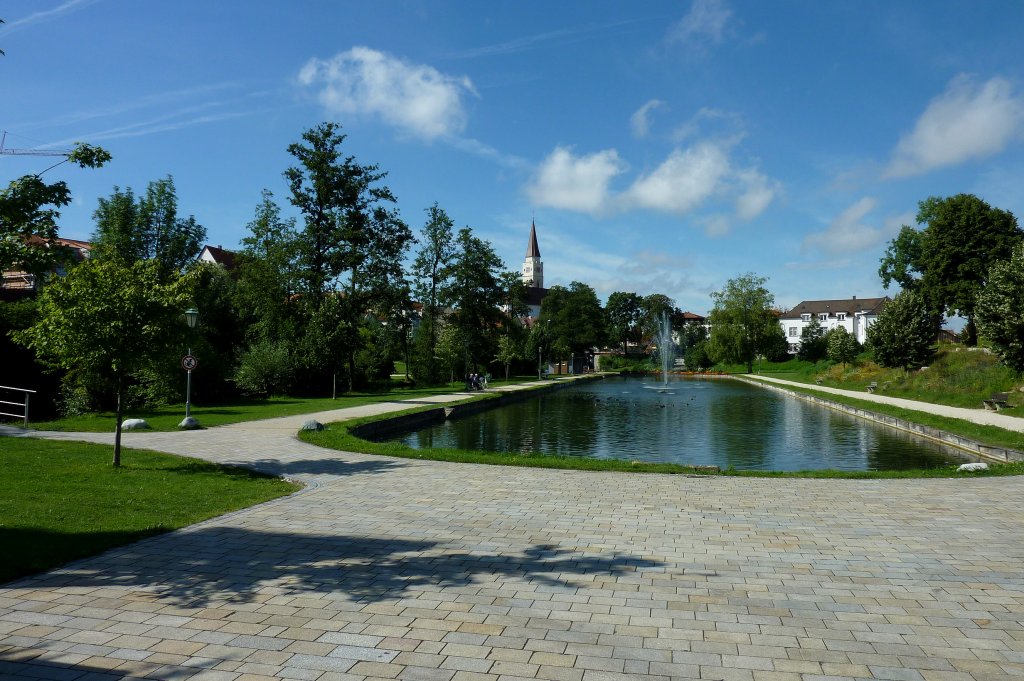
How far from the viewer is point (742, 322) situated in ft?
239

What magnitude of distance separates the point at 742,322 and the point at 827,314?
46362 mm

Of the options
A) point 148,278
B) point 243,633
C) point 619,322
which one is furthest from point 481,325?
point 619,322

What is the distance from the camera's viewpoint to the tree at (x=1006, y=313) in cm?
2206

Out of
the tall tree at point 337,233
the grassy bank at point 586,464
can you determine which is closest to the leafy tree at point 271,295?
the tall tree at point 337,233

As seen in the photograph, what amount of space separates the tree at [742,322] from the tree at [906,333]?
3258 centimetres

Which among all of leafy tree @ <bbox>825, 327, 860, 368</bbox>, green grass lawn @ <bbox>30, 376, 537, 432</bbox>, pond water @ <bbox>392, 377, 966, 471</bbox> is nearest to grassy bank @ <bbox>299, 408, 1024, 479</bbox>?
pond water @ <bbox>392, 377, 966, 471</bbox>

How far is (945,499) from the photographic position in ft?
29.1

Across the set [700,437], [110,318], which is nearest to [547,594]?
[110,318]

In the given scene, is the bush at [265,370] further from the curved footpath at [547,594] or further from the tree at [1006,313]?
the tree at [1006,313]

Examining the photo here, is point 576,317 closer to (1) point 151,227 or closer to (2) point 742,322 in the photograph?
(2) point 742,322

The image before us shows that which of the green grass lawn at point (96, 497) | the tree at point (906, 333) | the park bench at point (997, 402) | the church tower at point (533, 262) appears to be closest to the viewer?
the green grass lawn at point (96, 497)

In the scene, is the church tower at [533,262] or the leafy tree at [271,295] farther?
the church tower at [533,262]

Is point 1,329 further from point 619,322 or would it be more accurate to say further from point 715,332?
point 619,322

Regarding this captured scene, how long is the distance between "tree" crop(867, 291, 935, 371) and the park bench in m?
14.8
